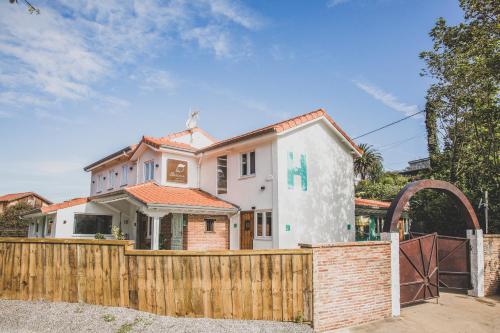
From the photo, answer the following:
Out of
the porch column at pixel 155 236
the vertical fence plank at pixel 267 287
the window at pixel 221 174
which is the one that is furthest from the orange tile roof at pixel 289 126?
the vertical fence plank at pixel 267 287

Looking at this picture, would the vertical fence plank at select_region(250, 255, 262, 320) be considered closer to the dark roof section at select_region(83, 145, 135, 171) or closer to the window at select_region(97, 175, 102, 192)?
the dark roof section at select_region(83, 145, 135, 171)

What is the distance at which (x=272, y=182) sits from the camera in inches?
553

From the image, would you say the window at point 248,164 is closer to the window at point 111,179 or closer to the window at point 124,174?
the window at point 124,174

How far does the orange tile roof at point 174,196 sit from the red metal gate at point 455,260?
8.40 m

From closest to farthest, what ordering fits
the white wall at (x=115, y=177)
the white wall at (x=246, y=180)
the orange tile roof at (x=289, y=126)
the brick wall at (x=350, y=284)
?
1. the brick wall at (x=350, y=284)
2. the orange tile roof at (x=289, y=126)
3. the white wall at (x=246, y=180)
4. the white wall at (x=115, y=177)

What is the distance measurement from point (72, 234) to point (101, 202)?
2.21 meters

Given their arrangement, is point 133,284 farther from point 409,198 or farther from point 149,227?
point 149,227

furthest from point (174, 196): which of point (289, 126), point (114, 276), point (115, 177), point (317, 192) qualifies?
point (115, 177)

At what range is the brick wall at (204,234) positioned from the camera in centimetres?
1494

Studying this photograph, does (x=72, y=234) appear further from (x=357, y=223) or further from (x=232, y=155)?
(x=357, y=223)

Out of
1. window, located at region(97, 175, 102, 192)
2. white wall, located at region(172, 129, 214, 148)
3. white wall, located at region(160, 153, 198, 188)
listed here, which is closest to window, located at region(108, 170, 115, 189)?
window, located at region(97, 175, 102, 192)

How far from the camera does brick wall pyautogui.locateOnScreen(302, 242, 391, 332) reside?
7398mm

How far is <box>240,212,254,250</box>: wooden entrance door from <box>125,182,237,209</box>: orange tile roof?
0.69 m

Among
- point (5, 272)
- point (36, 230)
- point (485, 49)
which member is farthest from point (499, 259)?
point (36, 230)
